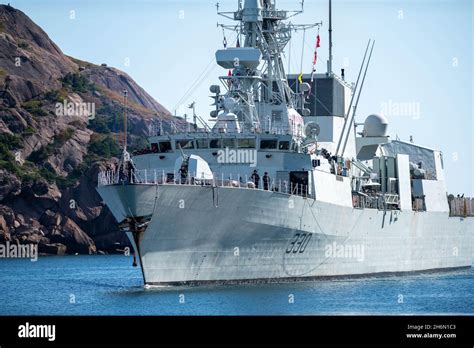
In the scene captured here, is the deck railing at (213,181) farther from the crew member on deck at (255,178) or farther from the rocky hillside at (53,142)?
the rocky hillside at (53,142)

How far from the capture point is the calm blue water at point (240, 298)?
118ft

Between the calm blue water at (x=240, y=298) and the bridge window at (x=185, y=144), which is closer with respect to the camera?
the calm blue water at (x=240, y=298)

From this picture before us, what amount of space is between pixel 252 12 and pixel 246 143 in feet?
25.5

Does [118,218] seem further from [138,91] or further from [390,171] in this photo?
[138,91]

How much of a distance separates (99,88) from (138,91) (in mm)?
21794

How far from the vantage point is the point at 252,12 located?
164ft

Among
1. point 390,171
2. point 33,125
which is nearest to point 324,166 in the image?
point 390,171

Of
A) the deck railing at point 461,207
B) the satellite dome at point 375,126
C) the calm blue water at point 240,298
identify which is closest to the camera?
the calm blue water at point 240,298

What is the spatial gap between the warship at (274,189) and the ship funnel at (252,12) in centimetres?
5

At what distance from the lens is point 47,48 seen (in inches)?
6934

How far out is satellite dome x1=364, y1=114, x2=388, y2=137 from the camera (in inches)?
2335

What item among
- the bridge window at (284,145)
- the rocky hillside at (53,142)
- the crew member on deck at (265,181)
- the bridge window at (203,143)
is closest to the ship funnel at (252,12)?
the bridge window at (284,145)

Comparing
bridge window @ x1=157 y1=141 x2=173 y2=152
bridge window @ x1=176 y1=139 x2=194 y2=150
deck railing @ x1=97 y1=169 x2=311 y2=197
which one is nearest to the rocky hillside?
bridge window @ x1=157 y1=141 x2=173 y2=152
